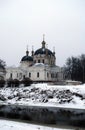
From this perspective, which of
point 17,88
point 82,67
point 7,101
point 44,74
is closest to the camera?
point 7,101

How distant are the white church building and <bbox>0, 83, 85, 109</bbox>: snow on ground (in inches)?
485

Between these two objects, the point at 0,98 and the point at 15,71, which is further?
the point at 15,71

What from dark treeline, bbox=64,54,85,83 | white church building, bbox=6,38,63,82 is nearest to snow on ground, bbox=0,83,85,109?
white church building, bbox=6,38,63,82

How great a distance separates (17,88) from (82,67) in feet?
99.9

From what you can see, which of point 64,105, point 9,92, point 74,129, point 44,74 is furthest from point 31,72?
point 74,129

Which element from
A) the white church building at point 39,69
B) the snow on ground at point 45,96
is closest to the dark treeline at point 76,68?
the white church building at point 39,69

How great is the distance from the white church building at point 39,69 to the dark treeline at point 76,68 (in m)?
10.1

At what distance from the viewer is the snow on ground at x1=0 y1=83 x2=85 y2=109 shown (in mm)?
37562

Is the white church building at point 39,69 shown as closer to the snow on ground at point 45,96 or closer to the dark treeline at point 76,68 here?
the dark treeline at point 76,68

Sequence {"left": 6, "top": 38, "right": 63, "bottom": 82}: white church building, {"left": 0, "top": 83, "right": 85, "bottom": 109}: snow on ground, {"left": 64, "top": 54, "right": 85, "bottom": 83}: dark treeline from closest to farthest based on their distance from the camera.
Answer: {"left": 0, "top": 83, "right": 85, "bottom": 109}: snow on ground → {"left": 6, "top": 38, "right": 63, "bottom": 82}: white church building → {"left": 64, "top": 54, "right": 85, "bottom": 83}: dark treeline

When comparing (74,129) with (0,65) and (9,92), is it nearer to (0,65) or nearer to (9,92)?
(9,92)

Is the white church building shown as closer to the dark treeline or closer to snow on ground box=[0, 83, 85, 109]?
the dark treeline

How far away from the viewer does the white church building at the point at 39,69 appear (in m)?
64.3

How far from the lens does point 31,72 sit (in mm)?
65625
